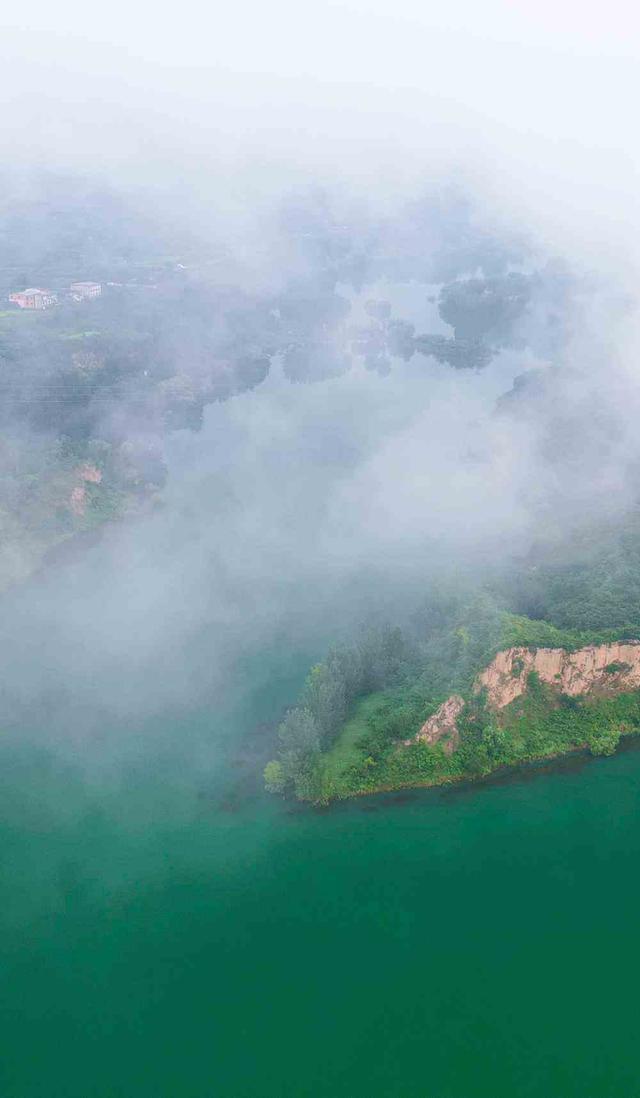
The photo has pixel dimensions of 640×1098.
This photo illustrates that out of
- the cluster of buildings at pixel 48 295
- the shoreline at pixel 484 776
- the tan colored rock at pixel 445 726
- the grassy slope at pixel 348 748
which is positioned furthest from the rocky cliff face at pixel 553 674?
the cluster of buildings at pixel 48 295

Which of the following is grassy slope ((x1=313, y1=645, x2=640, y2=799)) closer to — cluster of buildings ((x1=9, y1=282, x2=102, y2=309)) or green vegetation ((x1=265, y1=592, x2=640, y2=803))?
green vegetation ((x1=265, y1=592, x2=640, y2=803))

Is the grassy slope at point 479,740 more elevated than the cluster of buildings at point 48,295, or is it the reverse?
the cluster of buildings at point 48,295

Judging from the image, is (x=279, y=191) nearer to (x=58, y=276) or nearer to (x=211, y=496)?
(x=58, y=276)

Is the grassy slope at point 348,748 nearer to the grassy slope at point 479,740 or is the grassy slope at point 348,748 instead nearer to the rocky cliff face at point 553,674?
the grassy slope at point 479,740

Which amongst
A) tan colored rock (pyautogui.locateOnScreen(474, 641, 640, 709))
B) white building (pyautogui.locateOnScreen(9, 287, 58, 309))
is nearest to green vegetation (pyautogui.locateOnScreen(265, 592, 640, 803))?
tan colored rock (pyautogui.locateOnScreen(474, 641, 640, 709))

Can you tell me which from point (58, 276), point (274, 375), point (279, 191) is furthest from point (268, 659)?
point (279, 191)

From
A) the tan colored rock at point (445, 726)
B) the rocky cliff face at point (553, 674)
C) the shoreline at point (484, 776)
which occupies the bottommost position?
the shoreline at point (484, 776)

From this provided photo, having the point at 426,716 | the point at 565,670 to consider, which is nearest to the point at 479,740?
the point at 426,716
